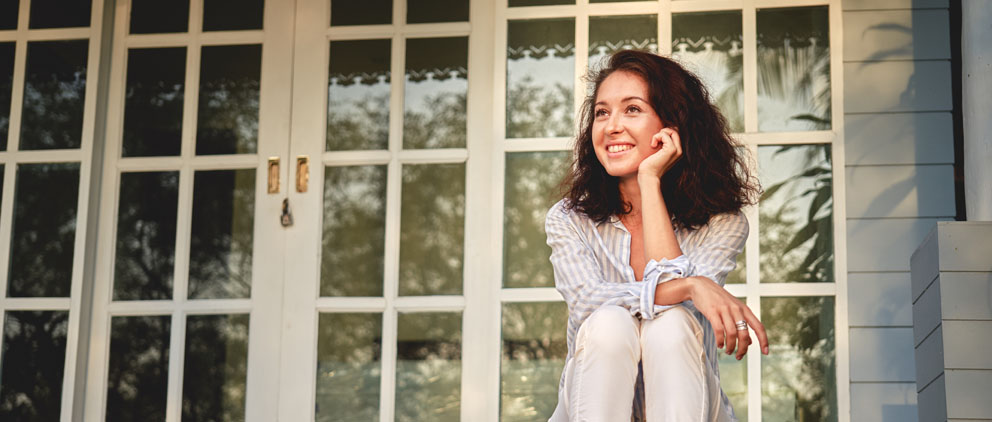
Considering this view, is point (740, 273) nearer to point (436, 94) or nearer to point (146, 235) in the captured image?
point (436, 94)

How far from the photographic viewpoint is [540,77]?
168 inches

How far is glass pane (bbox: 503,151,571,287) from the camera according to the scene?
416cm

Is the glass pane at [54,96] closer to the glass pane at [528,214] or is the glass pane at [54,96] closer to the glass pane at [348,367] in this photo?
the glass pane at [348,367]

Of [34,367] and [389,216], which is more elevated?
[389,216]

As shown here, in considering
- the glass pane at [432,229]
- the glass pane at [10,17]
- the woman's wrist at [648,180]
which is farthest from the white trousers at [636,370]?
the glass pane at [10,17]

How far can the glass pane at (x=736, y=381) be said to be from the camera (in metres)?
3.95

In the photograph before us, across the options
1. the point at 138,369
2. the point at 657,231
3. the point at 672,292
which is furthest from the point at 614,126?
the point at 138,369

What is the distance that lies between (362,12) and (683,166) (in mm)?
1896

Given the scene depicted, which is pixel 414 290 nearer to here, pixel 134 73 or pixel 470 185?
pixel 470 185

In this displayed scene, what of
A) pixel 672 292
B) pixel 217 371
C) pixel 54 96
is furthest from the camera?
pixel 54 96

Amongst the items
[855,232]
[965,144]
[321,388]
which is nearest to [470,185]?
[321,388]

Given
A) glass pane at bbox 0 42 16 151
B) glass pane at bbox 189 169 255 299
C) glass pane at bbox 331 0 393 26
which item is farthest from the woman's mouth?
glass pane at bbox 0 42 16 151

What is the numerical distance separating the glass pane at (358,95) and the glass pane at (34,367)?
1.14 metres

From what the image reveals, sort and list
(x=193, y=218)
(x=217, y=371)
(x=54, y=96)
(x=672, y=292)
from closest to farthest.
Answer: (x=672, y=292) → (x=217, y=371) → (x=193, y=218) → (x=54, y=96)
